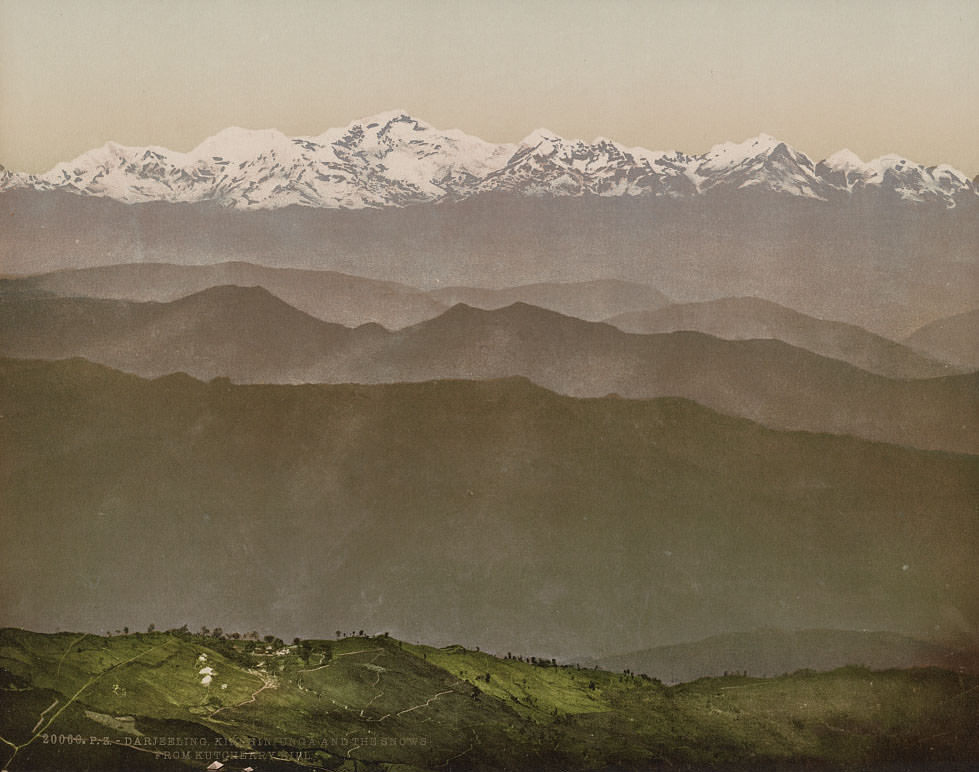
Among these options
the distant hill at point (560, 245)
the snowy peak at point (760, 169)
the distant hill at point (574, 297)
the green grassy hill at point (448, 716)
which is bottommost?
the green grassy hill at point (448, 716)

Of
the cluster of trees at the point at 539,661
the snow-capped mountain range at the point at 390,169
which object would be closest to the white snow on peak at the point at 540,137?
the snow-capped mountain range at the point at 390,169

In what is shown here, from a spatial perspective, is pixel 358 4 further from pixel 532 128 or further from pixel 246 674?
pixel 246 674

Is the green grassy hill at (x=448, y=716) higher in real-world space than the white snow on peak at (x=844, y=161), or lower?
lower

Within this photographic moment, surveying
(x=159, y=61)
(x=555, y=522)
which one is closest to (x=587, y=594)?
(x=555, y=522)

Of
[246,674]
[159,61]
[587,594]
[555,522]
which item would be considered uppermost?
[159,61]

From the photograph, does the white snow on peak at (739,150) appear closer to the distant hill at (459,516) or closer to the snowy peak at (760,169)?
the snowy peak at (760,169)

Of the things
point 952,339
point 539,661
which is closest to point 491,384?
point 539,661
